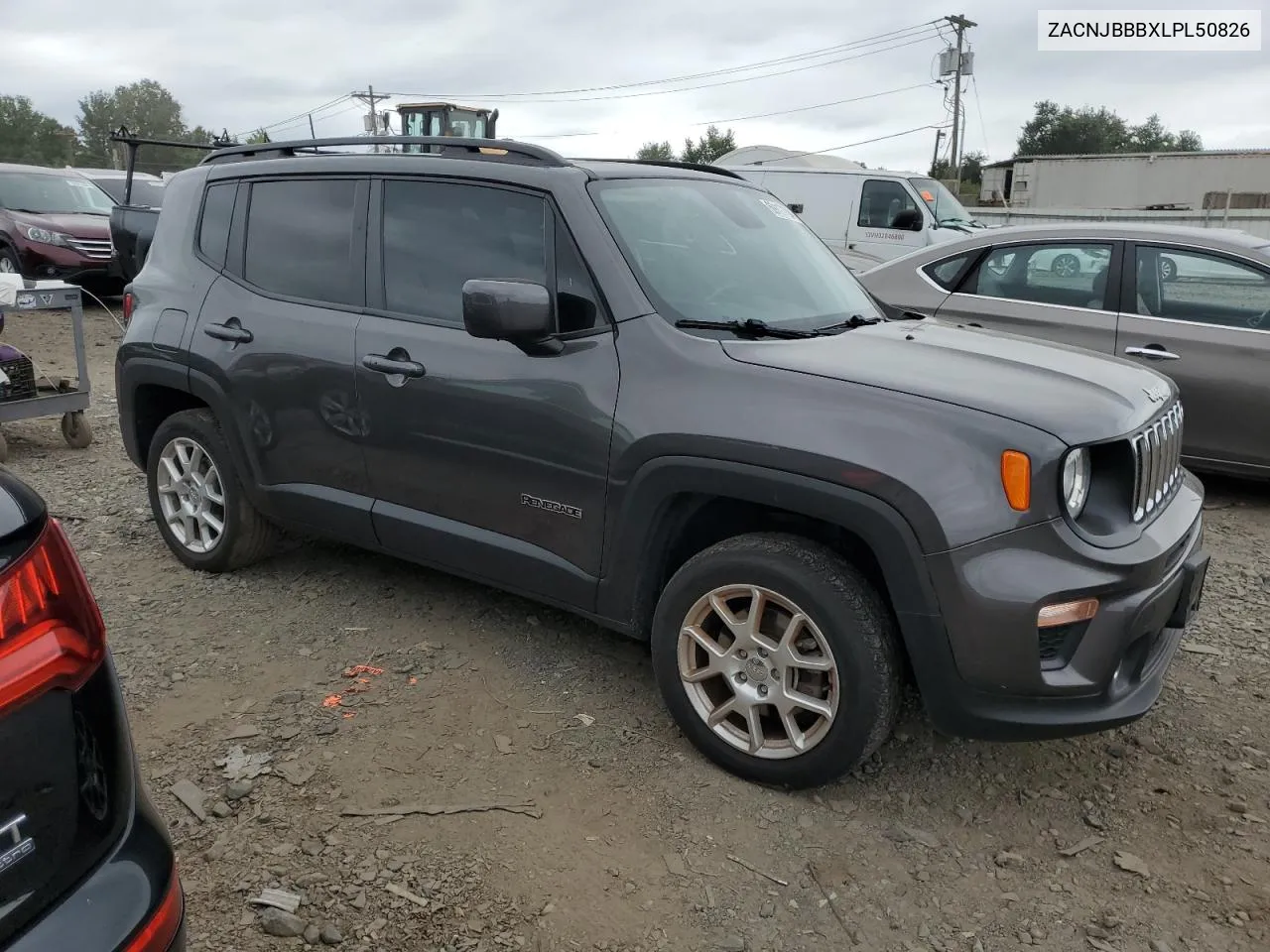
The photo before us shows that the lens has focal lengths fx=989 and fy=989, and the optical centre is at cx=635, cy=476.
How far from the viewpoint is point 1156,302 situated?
225 inches

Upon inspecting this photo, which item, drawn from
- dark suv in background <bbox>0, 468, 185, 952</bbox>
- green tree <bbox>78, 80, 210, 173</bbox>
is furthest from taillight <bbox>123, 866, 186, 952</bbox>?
green tree <bbox>78, 80, 210, 173</bbox>

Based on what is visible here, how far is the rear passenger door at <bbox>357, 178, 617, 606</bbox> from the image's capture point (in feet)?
10.4

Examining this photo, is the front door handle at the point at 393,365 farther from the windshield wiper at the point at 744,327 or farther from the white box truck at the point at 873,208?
the white box truck at the point at 873,208

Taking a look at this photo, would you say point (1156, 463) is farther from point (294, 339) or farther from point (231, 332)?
point (231, 332)

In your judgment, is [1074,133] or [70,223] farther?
[1074,133]

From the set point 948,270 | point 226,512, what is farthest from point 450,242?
point 948,270

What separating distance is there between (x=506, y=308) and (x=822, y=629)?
4.33 ft

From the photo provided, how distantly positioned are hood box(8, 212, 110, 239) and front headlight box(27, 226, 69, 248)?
0.09 metres

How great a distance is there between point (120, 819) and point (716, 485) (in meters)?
1.73

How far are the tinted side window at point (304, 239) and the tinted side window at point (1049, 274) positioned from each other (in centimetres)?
407

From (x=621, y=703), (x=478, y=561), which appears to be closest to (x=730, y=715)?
(x=621, y=703)

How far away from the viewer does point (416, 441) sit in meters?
3.55

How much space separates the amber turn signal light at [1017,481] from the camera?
2459 mm

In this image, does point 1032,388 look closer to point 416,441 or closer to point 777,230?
point 777,230
